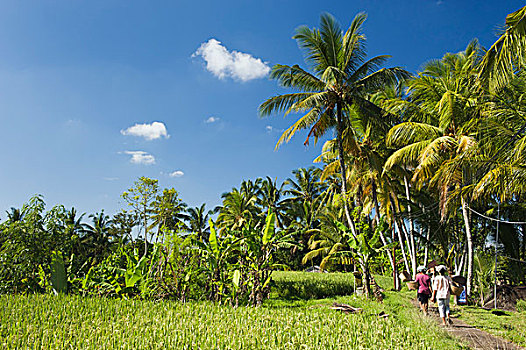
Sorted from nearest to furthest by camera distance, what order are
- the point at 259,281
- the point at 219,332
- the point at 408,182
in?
the point at 219,332 → the point at 259,281 → the point at 408,182

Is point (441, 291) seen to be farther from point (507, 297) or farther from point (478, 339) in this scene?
point (507, 297)

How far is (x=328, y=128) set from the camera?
13.7 metres

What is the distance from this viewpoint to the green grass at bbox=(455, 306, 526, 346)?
261 inches

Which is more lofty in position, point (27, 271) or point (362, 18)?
point (362, 18)

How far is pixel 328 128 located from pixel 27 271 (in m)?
10.6

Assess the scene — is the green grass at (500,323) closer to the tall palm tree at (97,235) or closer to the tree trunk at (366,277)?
the tree trunk at (366,277)

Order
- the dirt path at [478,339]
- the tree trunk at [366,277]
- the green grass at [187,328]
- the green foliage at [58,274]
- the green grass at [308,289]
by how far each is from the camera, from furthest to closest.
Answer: the green grass at [308,289], the tree trunk at [366,277], the green foliage at [58,274], the dirt path at [478,339], the green grass at [187,328]

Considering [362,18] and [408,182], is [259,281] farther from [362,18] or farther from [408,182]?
[408,182]

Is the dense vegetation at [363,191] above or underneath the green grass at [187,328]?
above

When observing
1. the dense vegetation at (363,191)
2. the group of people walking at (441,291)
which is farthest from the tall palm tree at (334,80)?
the group of people walking at (441,291)

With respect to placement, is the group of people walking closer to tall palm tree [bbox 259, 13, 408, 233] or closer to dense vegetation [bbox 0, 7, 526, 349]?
dense vegetation [bbox 0, 7, 526, 349]

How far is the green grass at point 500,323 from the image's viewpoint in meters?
6.63

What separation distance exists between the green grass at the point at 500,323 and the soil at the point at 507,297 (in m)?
1.67

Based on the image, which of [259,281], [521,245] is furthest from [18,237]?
[521,245]
